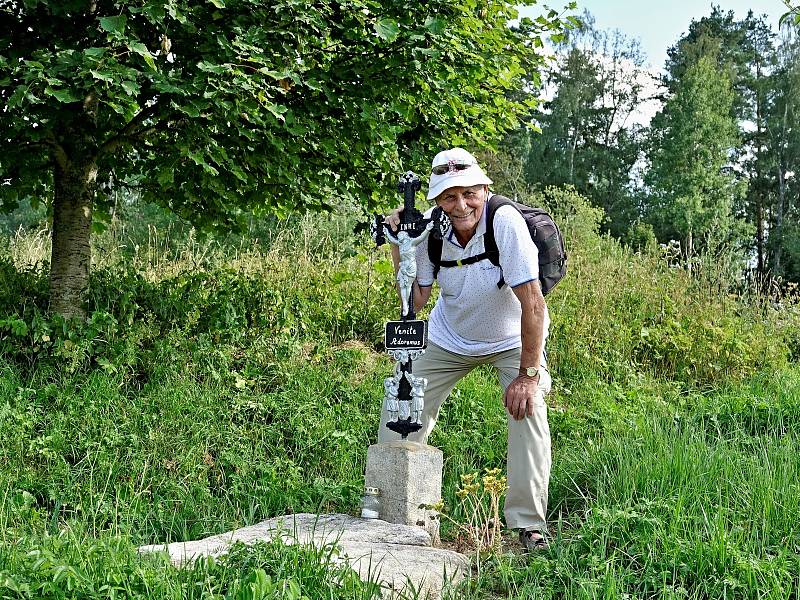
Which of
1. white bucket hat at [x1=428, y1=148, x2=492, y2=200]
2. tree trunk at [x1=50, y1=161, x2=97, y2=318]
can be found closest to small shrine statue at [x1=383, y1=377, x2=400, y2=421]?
white bucket hat at [x1=428, y1=148, x2=492, y2=200]

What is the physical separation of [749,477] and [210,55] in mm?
4252

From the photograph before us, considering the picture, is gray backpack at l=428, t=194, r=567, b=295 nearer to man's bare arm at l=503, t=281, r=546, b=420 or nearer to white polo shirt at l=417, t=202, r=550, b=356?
white polo shirt at l=417, t=202, r=550, b=356

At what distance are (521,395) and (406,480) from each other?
717mm

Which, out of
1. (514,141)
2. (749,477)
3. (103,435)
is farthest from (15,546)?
(514,141)

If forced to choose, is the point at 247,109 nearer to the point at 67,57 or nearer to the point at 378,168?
the point at 67,57

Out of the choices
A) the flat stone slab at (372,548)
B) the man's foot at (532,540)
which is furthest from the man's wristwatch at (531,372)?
the flat stone slab at (372,548)

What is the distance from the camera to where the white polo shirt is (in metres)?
4.25

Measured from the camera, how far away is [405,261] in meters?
4.29

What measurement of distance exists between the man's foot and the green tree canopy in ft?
9.61

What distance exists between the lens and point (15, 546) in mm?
3373

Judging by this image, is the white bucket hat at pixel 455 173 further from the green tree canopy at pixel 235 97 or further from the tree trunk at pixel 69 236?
the tree trunk at pixel 69 236

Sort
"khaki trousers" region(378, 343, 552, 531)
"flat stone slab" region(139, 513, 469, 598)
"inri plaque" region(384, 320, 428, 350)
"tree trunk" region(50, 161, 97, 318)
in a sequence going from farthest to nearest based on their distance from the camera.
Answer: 1. "tree trunk" region(50, 161, 97, 318)
2. "inri plaque" region(384, 320, 428, 350)
3. "khaki trousers" region(378, 343, 552, 531)
4. "flat stone slab" region(139, 513, 469, 598)

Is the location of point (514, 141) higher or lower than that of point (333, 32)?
higher

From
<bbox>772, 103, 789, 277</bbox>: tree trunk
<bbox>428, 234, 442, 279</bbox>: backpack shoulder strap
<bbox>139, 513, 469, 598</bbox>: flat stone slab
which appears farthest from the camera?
<bbox>772, 103, 789, 277</bbox>: tree trunk
